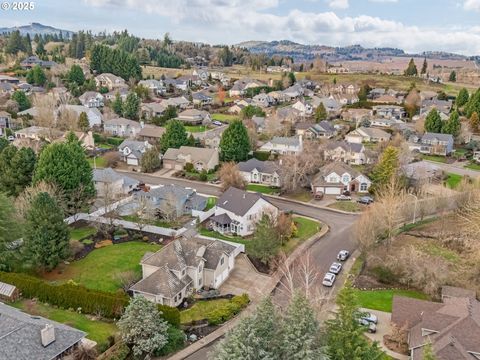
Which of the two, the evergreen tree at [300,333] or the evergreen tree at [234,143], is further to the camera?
the evergreen tree at [234,143]

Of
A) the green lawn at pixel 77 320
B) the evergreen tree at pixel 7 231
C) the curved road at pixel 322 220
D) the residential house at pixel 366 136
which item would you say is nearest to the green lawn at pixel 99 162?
the curved road at pixel 322 220

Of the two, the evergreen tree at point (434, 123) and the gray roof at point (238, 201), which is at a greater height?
the evergreen tree at point (434, 123)

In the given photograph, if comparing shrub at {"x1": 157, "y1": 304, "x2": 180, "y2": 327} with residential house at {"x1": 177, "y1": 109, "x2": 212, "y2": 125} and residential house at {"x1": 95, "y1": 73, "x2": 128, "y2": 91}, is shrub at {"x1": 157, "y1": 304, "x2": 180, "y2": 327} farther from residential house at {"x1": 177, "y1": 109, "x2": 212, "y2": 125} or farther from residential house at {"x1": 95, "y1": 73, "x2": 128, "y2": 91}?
residential house at {"x1": 95, "y1": 73, "x2": 128, "y2": 91}

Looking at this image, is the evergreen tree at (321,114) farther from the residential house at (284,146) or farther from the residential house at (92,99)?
the residential house at (92,99)

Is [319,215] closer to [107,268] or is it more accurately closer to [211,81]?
[107,268]

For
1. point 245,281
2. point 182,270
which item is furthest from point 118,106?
point 182,270

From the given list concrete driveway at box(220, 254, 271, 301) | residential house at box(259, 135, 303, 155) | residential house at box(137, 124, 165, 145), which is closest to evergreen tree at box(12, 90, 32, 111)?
residential house at box(137, 124, 165, 145)

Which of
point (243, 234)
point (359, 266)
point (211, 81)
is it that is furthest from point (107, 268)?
point (211, 81)
